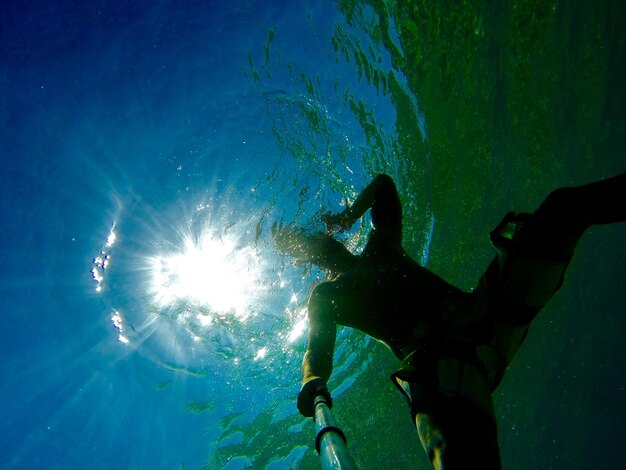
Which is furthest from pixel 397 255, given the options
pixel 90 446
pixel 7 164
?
pixel 90 446

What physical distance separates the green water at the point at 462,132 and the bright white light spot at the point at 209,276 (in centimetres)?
273

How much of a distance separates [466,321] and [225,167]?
6698 mm

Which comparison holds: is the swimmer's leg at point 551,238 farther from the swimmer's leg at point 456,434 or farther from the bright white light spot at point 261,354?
the bright white light spot at point 261,354

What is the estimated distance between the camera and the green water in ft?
26.3

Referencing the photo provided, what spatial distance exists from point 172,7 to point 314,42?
297 centimetres

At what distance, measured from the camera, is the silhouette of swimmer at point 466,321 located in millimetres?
1758

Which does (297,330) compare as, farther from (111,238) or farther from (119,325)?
(111,238)

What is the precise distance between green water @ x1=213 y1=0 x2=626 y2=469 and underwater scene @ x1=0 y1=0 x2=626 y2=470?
2.7 inches

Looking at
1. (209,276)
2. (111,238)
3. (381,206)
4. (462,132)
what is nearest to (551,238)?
(381,206)

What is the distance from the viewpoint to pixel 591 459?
83.1ft

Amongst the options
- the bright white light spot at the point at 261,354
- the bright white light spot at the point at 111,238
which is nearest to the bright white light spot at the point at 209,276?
the bright white light spot at the point at 111,238

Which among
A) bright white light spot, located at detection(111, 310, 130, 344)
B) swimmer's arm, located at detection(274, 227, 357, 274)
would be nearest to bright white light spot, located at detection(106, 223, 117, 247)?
bright white light spot, located at detection(111, 310, 130, 344)

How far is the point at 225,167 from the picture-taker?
25.4 feet

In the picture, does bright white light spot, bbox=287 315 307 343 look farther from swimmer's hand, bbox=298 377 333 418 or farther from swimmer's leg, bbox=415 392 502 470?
swimmer's leg, bbox=415 392 502 470
